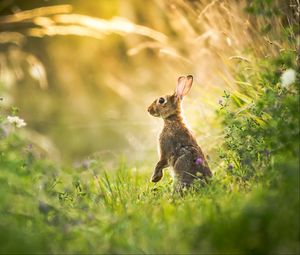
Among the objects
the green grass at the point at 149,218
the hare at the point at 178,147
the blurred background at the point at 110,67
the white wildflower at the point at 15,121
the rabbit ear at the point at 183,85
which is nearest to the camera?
the green grass at the point at 149,218

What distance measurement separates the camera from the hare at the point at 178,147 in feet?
19.3

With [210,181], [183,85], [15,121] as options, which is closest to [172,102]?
[183,85]

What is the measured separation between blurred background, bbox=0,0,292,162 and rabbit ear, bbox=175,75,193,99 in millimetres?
800

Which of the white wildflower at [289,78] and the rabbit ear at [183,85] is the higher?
the rabbit ear at [183,85]

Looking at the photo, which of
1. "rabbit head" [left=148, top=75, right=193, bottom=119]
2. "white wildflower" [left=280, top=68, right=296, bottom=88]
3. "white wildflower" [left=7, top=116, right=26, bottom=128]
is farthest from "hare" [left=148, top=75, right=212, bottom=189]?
"white wildflower" [left=7, top=116, right=26, bottom=128]

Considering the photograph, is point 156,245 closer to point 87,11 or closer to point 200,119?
point 200,119

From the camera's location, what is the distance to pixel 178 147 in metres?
6.16

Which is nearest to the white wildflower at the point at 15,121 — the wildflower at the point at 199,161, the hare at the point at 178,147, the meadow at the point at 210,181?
the meadow at the point at 210,181

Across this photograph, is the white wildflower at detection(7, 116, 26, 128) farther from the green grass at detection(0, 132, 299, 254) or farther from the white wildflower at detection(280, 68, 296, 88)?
the white wildflower at detection(280, 68, 296, 88)

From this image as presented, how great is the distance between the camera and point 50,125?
474 inches

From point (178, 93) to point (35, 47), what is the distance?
7335mm

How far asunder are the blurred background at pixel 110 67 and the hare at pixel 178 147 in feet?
2.74

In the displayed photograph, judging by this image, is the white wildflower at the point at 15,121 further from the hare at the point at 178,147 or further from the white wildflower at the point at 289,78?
the white wildflower at the point at 289,78

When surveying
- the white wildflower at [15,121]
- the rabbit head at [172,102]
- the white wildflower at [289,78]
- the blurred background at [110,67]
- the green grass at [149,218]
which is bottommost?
the green grass at [149,218]
